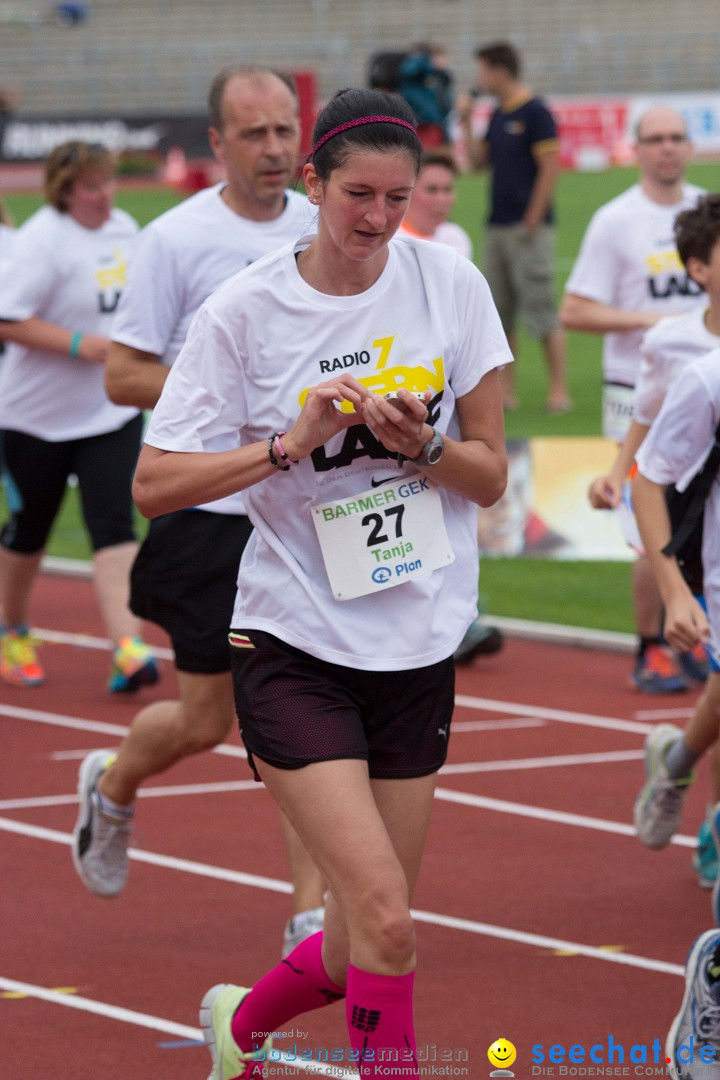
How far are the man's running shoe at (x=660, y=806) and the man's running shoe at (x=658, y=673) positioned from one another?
241cm

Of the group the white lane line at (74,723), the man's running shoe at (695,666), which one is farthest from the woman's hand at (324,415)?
the man's running shoe at (695,666)

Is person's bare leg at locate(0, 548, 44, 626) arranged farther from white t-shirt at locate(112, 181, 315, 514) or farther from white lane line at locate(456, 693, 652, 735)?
white t-shirt at locate(112, 181, 315, 514)

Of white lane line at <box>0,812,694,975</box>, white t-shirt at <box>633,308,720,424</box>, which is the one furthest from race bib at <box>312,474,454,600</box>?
white t-shirt at <box>633,308,720,424</box>

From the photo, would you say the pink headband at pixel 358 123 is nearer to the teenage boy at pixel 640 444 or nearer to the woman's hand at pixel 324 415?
the woman's hand at pixel 324 415

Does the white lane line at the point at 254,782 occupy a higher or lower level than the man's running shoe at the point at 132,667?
higher

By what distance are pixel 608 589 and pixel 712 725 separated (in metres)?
4.81

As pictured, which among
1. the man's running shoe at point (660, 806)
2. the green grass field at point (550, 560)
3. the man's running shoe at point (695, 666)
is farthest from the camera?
the green grass field at point (550, 560)

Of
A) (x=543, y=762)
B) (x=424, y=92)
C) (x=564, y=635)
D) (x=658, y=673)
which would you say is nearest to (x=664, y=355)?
(x=543, y=762)

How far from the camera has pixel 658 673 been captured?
8.55 meters

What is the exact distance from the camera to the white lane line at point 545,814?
664 centimetres

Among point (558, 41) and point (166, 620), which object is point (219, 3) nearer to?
point (558, 41)

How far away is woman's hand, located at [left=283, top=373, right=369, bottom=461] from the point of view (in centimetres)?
369

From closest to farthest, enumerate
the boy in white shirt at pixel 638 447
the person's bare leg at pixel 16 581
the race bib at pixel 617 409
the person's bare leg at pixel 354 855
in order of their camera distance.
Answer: the person's bare leg at pixel 354 855
the boy in white shirt at pixel 638 447
the race bib at pixel 617 409
the person's bare leg at pixel 16 581

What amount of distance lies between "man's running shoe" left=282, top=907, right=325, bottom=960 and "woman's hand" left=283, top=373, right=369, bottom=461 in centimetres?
155
